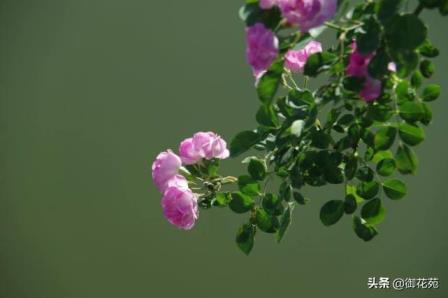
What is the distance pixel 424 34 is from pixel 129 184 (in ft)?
6.57

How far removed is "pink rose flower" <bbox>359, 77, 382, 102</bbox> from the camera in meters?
0.73

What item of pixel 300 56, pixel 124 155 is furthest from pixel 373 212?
pixel 124 155

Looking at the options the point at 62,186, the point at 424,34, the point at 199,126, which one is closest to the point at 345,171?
the point at 424,34

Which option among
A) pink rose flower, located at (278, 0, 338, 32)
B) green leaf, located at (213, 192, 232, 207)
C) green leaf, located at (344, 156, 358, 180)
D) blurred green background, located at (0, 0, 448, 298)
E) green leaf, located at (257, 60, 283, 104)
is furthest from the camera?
blurred green background, located at (0, 0, 448, 298)

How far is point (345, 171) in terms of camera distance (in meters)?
0.86

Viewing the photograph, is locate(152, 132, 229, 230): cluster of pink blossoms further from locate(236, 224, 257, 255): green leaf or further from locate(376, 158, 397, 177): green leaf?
locate(376, 158, 397, 177): green leaf

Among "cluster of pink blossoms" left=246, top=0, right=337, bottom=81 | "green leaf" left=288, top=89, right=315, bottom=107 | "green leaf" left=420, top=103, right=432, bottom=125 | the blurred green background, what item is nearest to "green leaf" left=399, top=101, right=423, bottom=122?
"green leaf" left=420, top=103, right=432, bottom=125

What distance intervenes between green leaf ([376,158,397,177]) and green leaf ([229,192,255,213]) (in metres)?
0.19

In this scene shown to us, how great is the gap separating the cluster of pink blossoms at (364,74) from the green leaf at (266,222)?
27 cm

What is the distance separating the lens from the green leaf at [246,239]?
0.92m

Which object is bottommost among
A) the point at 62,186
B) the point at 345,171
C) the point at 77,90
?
the point at 345,171

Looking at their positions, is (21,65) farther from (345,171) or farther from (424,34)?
(424,34)

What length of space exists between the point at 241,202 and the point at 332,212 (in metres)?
0.13

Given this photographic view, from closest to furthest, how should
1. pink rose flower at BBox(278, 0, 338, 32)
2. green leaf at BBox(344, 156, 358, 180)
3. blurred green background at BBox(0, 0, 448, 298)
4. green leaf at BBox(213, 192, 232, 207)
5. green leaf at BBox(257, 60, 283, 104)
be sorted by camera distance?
pink rose flower at BBox(278, 0, 338, 32) < green leaf at BBox(257, 60, 283, 104) < green leaf at BBox(344, 156, 358, 180) < green leaf at BBox(213, 192, 232, 207) < blurred green background at BBox(0, 0, 448, 298)
